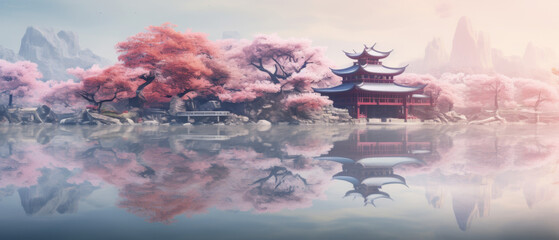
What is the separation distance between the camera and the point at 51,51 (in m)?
85.4

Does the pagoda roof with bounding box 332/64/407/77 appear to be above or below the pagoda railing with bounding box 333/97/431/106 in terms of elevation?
above

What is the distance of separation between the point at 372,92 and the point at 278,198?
99.1 ft

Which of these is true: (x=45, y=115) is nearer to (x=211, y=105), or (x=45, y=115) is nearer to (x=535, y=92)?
(x=211, y=105)

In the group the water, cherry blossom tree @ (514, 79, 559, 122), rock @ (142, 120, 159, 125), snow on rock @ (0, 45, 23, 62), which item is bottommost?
the water

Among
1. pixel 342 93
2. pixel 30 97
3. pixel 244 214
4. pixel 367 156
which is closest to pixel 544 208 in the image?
pixel 244 214

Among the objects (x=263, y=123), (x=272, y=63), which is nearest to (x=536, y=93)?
(x=272, y=63)

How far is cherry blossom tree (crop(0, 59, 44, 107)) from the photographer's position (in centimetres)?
3731

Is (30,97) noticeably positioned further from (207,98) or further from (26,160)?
(26,160)

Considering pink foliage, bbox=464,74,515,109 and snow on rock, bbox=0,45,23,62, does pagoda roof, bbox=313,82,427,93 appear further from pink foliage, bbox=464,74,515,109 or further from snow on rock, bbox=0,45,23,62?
snow on rock, bbox=0,45,23,62

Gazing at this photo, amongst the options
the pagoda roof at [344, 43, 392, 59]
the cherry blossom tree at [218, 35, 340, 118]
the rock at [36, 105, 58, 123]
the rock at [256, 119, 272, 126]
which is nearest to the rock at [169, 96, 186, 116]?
the cherry blossom tree at [218, 35, 340, 118]

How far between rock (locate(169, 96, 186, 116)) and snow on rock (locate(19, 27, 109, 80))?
63.5 meters

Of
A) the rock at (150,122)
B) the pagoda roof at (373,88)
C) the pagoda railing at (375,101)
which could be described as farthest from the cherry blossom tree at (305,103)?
the rock at (150,122)

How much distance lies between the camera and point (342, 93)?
35.1 m

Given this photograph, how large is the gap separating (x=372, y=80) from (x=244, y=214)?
3329 cm
